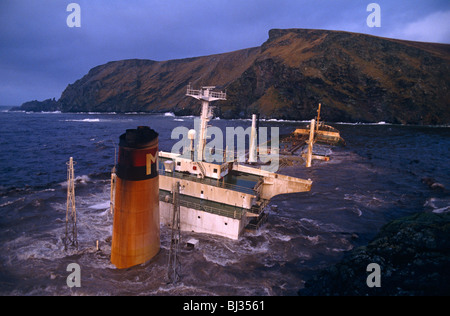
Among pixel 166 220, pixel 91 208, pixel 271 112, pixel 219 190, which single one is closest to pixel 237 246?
pixel 219 190

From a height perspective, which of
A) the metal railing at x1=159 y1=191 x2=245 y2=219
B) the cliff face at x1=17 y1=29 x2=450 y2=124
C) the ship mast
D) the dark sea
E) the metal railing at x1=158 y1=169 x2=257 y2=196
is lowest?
the dark sea

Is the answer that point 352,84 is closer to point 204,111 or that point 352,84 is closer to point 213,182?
point 204,111

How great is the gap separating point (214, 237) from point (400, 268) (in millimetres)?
13486

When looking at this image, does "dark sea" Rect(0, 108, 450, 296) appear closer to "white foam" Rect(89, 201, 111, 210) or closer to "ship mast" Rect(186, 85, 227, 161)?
"white foam" Rect(89, 201, 111, 210)

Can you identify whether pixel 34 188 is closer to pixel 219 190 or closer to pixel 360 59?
pixel 219 190

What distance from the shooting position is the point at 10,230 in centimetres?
2352

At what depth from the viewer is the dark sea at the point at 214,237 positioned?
17.0m

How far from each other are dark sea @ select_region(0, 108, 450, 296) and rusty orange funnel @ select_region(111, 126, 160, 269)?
130cm

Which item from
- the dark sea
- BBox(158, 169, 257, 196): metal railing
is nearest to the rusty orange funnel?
the dark sea

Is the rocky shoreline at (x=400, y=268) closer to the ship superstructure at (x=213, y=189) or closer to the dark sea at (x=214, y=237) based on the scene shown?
the dark sea at (x=214, y=237)

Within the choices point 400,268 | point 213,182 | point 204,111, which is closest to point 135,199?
point 213,182

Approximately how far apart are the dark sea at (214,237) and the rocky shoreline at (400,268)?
7.09 ft

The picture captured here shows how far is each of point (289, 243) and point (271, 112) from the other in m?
125

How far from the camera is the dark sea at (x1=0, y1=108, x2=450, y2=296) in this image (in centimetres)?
1697
